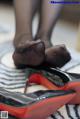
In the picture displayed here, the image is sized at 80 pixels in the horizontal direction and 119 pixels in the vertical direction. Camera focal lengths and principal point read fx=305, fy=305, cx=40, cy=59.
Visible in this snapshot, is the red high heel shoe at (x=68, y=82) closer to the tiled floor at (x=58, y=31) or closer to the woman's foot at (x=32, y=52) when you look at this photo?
the woman's foot at (x=32, y=52)

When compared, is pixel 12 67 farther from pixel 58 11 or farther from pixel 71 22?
pixel 71 22

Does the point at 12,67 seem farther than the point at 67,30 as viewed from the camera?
No

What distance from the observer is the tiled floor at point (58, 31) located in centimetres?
160

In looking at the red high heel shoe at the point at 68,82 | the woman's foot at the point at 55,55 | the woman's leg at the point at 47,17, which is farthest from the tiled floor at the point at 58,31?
the red high heel shoe at the point at 68,82

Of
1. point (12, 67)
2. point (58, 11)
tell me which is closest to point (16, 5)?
point (58, 11)

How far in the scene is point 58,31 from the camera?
1.82 m

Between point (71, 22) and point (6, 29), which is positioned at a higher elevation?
point (71, 22)

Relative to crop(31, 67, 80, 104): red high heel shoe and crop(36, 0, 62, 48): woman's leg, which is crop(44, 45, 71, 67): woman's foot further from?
crop(36, 0, 62, 48): woman's leg

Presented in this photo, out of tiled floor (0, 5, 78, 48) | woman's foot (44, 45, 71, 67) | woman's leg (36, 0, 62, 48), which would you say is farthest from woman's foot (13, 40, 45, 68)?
tiled floor (0, 5, 78, 48)

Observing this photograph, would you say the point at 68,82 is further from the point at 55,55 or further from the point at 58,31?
the point at 58,31

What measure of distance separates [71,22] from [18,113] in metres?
1.32

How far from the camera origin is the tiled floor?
1.60 m

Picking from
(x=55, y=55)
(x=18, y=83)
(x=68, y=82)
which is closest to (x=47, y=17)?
(x=55, y=55)

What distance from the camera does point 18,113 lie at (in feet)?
2.41
